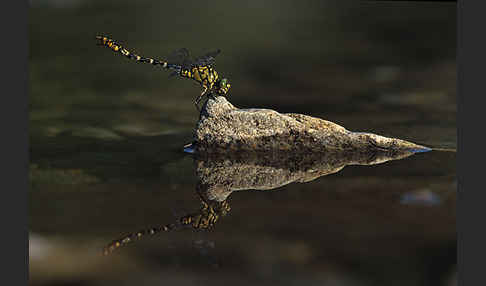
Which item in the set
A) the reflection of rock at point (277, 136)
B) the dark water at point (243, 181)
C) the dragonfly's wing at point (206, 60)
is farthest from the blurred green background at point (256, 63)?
the dragonfly's wing at point (206, 60)

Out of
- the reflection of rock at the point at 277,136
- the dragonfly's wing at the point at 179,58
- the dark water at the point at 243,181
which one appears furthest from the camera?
the dragonfly's wing at the point at 179,58

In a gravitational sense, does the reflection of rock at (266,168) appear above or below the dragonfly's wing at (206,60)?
below

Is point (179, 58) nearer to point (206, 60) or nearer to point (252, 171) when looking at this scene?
point (206, 60)

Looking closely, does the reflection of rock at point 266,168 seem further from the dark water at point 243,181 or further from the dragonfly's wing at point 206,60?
the dragonfly's wing at point 206,60

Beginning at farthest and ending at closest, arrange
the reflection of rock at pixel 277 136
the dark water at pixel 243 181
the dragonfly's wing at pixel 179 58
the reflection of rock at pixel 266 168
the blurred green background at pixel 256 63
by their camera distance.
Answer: the blurred green background at pixel 256 63
the dragonfly's wing at pixel 179 58
the reflection of rock at pixel 277 136
the reflection of rock at pixel 266 168
the dark water at pixel 243 181

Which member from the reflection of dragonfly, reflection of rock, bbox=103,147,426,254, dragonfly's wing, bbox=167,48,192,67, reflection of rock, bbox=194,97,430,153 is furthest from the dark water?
dragonfly's wing, bbox=167,48,192,67

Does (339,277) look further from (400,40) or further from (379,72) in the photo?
(400,40)

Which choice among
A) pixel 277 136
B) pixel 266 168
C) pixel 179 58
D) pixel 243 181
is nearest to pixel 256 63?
pixel 179 58
